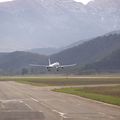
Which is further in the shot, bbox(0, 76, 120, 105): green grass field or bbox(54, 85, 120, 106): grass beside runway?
bbox(0, 76, 120, 105): green grass field

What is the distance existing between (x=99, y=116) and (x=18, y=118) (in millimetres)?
4904

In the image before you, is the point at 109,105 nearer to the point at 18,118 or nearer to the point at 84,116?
the point at 84,116

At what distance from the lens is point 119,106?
36719mm

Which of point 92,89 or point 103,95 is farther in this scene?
point 92,89

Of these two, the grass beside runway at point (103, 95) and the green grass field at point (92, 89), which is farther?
the green grass field at point (92, 89)

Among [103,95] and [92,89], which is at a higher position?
[92,89]

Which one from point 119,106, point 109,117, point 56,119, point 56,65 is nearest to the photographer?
point 56,119

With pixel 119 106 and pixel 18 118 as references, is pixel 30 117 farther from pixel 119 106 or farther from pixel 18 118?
pixel 119 106

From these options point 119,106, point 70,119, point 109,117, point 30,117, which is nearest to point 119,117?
point 109,117

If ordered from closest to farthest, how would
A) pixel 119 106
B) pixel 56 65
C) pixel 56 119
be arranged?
pixel 56 119
pixel 119 106
pixel 56 65

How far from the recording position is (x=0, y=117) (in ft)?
90.9

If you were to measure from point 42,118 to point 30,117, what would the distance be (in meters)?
1.02

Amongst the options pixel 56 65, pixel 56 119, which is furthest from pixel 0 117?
pixel 56 65

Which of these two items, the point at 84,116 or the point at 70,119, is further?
the point at 84,116
